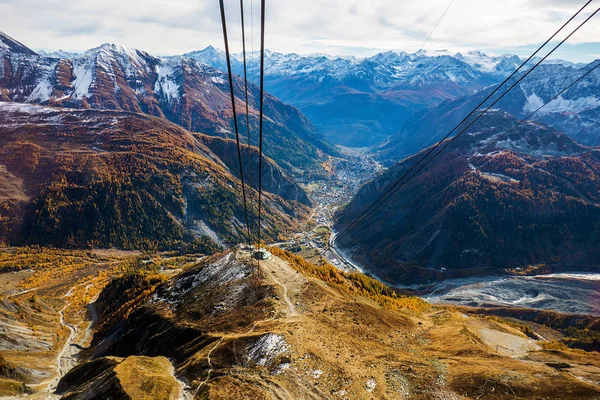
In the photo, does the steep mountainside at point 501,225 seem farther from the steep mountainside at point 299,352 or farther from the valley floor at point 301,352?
the steep mountainside at point 299,352

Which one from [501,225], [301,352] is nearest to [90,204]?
[301,352]

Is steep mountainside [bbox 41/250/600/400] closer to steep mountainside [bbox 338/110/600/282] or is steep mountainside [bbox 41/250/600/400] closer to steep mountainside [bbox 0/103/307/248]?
steep mountainside [bbox 338/110/600/282]

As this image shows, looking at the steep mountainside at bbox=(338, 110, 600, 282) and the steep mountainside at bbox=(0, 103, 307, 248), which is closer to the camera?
the steep mountainside at bbox=(338, 110, 600, 282)

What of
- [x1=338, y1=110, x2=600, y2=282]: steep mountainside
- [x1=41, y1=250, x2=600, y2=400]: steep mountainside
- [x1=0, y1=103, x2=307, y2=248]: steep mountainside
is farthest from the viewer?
[x1=0, y1=103, x2=307, y2=248]: steep mountainside

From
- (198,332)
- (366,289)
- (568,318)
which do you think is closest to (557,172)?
(568,318)

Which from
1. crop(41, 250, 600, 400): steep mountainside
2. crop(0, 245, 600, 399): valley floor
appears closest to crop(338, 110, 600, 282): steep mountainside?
crop(0, 245, 600, 399): valley floor

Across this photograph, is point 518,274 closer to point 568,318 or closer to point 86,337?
point 568,318

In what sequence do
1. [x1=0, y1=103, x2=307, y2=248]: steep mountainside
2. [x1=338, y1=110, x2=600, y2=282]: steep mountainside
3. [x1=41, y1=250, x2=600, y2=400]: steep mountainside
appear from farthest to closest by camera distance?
[x1=0, y1=103, x2=307, y2=248]: steep mountainside
[x1=338, y1=110, x2=600, y2=282]: steep mountainside
[x1=41, y1=250, x2=600, y2=400]: steep mountainside

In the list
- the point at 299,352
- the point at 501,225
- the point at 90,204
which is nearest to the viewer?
the point at 299,352

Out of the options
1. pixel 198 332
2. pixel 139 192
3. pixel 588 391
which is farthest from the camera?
pixel 139 192

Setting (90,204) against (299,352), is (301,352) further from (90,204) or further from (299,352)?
(90,204)

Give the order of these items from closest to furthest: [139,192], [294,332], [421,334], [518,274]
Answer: [294,332] < [421,334] < [518,274] < [139,192]
